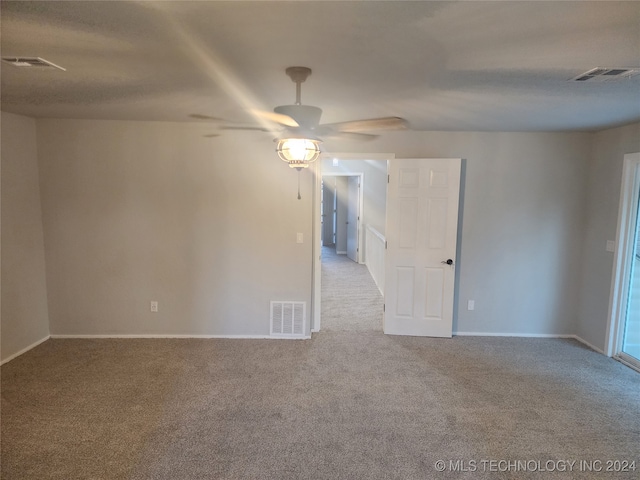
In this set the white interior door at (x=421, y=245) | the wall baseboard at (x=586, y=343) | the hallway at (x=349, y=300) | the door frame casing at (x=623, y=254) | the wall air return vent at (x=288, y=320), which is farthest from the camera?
the hallway at (x=349, y=300)

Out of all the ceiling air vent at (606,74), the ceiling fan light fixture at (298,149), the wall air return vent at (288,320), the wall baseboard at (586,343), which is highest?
the ceiling air vent at (606,74)

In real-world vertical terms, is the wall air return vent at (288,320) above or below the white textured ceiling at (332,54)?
below

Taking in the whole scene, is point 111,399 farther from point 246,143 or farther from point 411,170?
point 411,170

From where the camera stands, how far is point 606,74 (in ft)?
7.16

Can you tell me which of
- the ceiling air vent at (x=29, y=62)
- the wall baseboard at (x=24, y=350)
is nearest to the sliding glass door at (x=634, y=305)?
the ceiling air vent at (x=29, y=62)

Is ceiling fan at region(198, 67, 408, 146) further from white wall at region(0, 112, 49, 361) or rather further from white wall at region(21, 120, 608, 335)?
white wall at region(0, 112, 49, 361)

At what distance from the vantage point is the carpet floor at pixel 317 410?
2348mm

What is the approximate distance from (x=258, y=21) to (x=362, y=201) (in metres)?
7.34

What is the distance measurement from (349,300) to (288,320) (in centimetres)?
177

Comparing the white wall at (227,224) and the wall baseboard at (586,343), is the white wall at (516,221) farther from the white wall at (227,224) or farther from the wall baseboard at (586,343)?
the wall baseboard at (586,343)

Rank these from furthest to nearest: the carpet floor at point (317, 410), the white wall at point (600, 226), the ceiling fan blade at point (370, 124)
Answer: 1. the white wall at point (600, 226)
2. the carpet floor at point (317, 410)
3. the ceiling fan blade at point (370, 124)

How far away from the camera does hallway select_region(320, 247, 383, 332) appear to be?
487 cm

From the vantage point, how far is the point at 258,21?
1579 mm

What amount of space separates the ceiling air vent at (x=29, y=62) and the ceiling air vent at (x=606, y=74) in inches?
122
